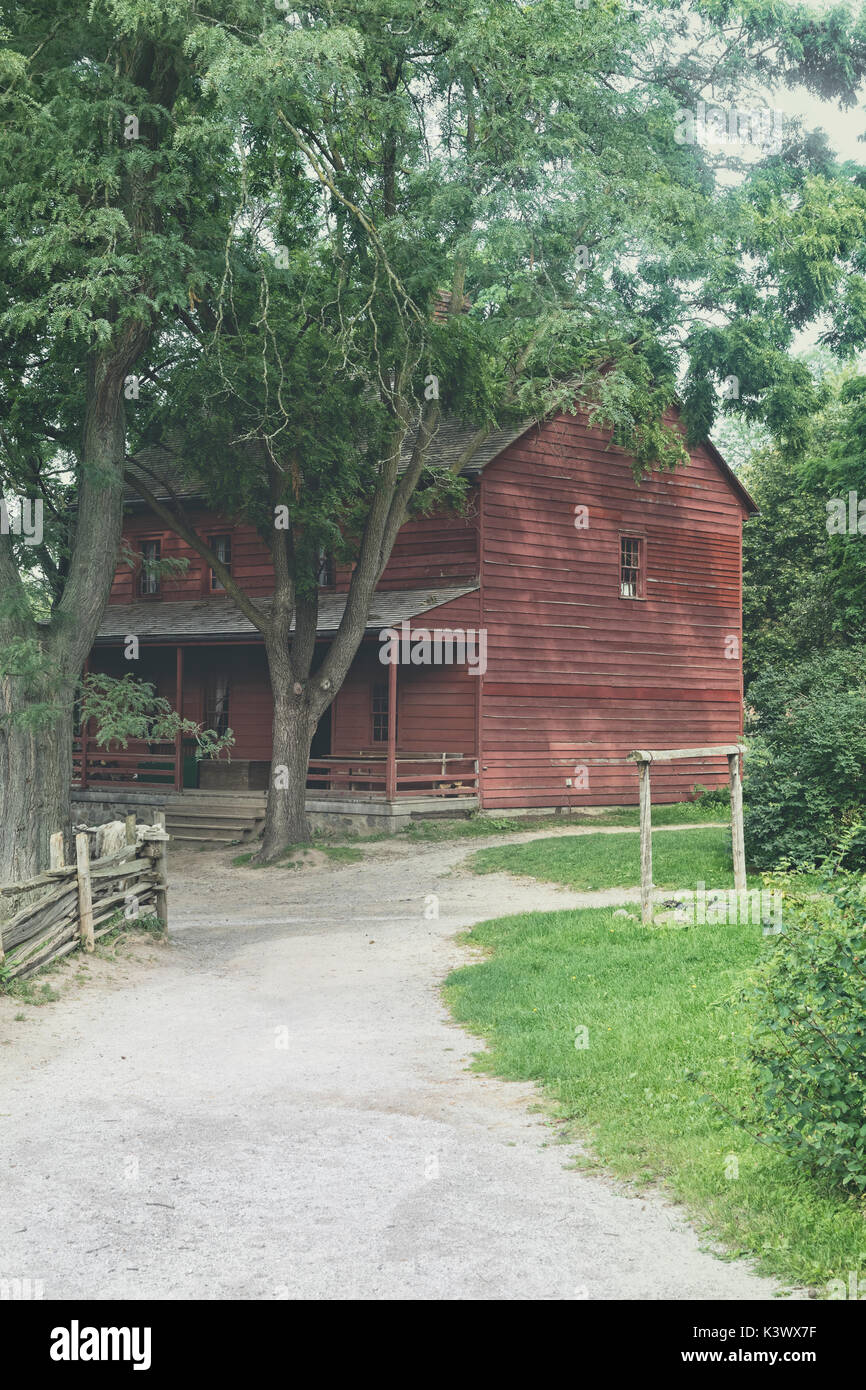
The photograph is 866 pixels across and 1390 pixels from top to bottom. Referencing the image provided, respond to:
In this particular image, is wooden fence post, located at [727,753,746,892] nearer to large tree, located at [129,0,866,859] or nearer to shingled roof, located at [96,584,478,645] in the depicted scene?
large tree, located at [129,0,866,859]

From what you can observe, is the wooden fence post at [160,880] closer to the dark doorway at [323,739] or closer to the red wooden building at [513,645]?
the red wooden building at [513,645]

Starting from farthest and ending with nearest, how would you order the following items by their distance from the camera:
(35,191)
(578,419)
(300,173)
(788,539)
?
(788,539), (578,419), (300,173), (35,191)

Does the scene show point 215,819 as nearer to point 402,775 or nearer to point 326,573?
point 402,775

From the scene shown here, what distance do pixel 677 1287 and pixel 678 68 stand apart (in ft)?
80.3

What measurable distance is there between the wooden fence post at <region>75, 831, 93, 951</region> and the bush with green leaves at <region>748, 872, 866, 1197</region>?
8.15m

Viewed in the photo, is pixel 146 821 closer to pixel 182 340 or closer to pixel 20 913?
pixel 182 340

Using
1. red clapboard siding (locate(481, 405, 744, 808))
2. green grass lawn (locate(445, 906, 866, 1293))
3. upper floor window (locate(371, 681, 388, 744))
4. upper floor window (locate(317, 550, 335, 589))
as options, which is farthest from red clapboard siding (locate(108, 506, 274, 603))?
green grass lawn (locate(445, 906, 866, 1293))

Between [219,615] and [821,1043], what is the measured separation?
2510cm

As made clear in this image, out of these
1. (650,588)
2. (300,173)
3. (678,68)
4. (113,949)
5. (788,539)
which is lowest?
(113,949)

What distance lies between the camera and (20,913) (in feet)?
38.3

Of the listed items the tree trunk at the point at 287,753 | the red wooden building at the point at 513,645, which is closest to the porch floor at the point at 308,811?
the red wooden building at the point at 513,645

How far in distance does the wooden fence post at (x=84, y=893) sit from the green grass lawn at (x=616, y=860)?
7393mm

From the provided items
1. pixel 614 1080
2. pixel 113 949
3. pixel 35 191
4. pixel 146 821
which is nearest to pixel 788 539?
pixel 146 821

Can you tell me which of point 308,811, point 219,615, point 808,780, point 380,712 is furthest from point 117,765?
point 808,780
